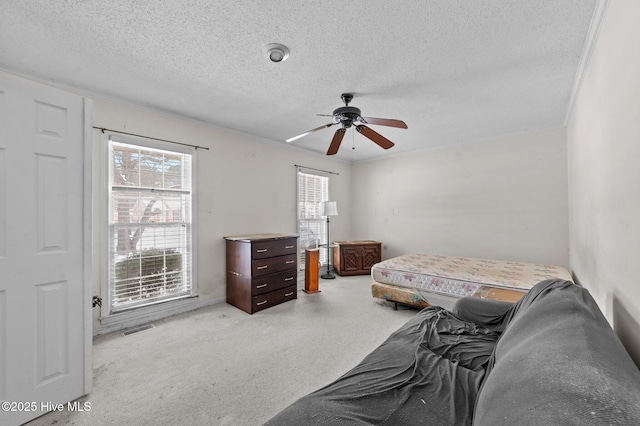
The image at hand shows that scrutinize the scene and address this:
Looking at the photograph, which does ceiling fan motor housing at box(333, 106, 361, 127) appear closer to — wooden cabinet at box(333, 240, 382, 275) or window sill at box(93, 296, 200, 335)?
window sill at box(93, 296, 200, 335)

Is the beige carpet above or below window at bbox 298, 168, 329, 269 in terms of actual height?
below

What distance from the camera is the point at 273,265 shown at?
3740 millimetres

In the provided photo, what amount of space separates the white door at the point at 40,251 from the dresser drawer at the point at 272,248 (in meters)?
1.81

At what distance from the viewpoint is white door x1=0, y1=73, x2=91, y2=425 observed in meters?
1.61

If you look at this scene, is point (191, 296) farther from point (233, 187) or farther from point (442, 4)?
point (442, 4)

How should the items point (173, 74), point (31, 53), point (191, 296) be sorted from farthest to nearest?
point (191, 296) → point (173, 74) → point (31, 53)

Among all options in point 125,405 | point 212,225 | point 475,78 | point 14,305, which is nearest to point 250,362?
point 125,405

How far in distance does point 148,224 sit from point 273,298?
185cm

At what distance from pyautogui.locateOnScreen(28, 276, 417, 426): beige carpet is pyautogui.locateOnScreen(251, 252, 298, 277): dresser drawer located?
52cm

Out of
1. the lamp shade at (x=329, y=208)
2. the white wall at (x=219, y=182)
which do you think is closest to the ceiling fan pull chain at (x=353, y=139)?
the white wall at (x=219, y=182)

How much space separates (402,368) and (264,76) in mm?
2577

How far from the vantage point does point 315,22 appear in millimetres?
1800

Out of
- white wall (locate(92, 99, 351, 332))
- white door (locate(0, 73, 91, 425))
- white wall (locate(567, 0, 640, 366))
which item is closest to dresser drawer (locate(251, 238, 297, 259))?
white wall (locate(92, 99, 351, 332))

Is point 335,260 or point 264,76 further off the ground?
point 264,76
